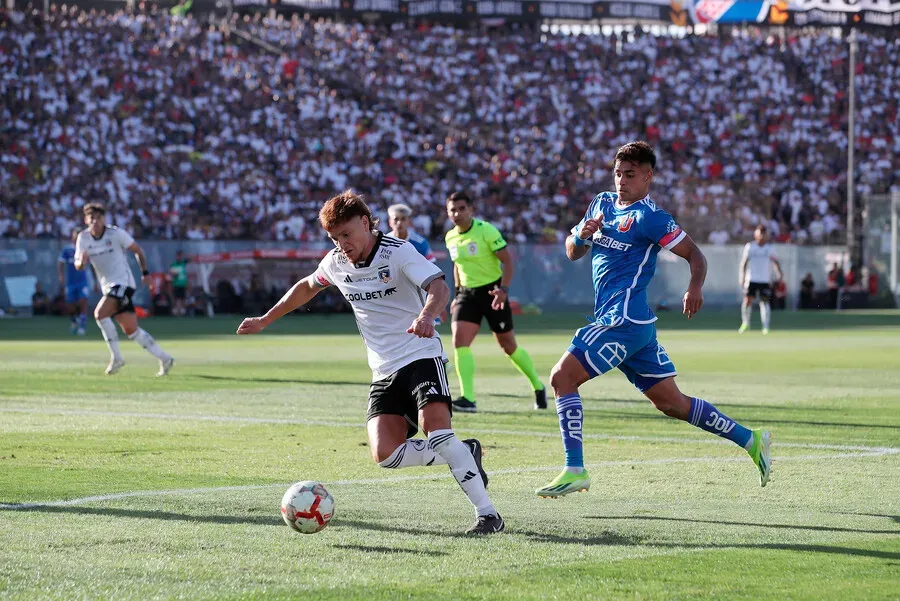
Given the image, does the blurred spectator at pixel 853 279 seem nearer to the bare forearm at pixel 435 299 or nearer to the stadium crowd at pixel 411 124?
the stadium crowd at pixel 411 124

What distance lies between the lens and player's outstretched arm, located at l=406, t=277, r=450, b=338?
723cm

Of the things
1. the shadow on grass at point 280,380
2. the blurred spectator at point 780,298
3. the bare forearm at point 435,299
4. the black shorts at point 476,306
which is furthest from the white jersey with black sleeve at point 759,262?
the bare forearm at point 435,299

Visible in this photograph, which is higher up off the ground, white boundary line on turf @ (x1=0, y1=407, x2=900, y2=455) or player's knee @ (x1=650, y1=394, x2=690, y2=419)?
player's knee @ (x1=650, y1=394, x2=690, y2=419)

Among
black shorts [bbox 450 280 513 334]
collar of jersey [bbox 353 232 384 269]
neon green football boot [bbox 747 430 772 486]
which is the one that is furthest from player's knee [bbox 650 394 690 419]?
black shorts [bbox 450 280 513 334]

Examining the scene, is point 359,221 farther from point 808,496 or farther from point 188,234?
point 188,234

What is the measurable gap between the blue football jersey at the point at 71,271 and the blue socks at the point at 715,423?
20.9 metres

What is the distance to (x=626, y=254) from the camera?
8703 millimetres

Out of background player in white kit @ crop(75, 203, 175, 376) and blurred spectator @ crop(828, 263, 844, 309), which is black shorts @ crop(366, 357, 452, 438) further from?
blurred spectator @ crop(828, 263, 844, 309)

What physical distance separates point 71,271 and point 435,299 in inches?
1204

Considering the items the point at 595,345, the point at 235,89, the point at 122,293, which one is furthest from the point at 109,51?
the point at 595,345

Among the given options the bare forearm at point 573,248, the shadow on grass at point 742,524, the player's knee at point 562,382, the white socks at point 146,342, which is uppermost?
the bare forearm at point 573,248

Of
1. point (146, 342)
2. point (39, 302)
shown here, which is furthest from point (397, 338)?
point (39, 302)

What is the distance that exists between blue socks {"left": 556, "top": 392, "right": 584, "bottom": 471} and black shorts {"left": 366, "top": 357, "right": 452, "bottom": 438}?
3.44 ft

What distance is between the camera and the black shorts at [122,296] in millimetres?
18969
